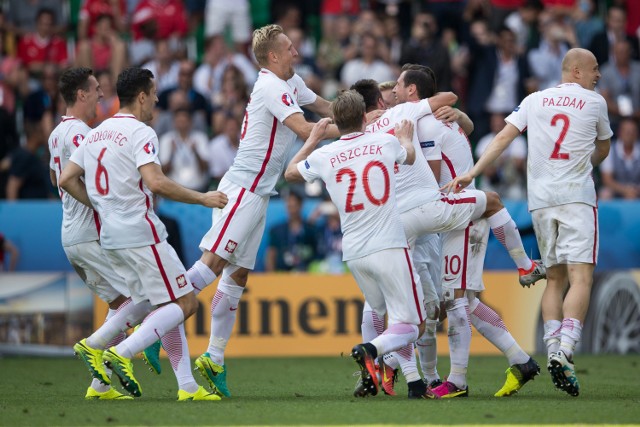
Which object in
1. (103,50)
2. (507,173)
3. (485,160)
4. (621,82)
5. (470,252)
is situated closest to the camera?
(485,160)

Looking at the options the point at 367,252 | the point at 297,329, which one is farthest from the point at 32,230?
the point at 367,252

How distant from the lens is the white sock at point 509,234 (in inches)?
405

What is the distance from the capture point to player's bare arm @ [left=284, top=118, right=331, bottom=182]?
376 inches

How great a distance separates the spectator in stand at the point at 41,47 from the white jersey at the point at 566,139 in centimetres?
1116

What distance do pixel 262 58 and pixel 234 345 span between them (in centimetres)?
610

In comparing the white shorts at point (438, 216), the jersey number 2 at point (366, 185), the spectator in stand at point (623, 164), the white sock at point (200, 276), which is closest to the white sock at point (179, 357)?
the white sock at point (200, 276)

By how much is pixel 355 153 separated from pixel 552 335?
243 centimetres

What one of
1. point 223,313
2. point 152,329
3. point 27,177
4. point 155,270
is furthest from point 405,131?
point 27,177

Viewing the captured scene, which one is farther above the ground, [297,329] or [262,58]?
[262,58]

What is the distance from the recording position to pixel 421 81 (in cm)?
1028

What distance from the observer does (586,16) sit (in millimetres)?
20797

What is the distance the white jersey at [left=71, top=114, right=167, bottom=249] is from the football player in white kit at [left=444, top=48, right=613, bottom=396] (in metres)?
2.49

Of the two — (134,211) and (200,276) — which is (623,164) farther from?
(134,211)

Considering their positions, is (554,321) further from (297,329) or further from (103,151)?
(297,329)
